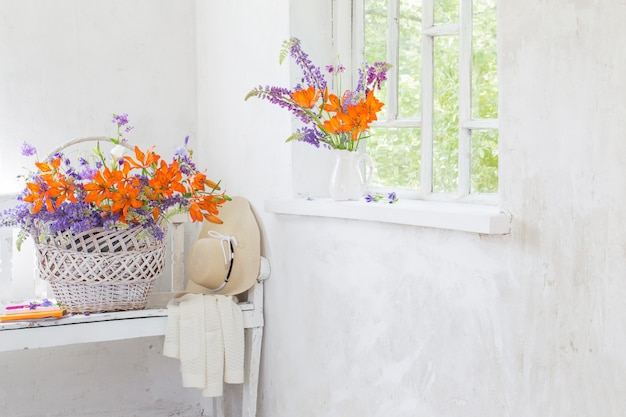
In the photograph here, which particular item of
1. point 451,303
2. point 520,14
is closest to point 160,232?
point 451,303

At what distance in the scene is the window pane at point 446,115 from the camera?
185 cm

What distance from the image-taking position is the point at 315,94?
1999mm

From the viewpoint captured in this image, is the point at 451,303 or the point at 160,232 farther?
the point at 160,232

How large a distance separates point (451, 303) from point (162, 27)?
1.72 m

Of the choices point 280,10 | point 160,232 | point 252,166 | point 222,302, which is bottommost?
point 222,302

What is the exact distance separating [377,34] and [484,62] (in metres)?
0.44

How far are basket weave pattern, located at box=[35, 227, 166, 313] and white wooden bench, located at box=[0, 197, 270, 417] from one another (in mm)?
44

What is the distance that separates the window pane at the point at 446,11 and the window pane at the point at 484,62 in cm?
7

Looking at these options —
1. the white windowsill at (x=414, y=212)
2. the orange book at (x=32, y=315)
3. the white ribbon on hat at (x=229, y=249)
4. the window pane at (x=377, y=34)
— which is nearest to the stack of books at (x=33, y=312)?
the orange book at (x=32, y=315)

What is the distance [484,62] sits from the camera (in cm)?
176

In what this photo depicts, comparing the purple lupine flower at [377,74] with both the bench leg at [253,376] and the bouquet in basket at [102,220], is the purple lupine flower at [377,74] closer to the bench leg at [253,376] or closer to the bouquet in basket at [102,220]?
the bouquet in basket at [102,220]

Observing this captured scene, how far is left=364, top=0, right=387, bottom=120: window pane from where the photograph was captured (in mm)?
2098

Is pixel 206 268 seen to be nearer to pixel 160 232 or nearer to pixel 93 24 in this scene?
pixel 160 232

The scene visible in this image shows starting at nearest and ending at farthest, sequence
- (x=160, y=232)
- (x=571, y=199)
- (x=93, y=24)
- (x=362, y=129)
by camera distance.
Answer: (x=571, y=199), (x=362, y=129), (x=160, y=232), (x=93, y=24)
